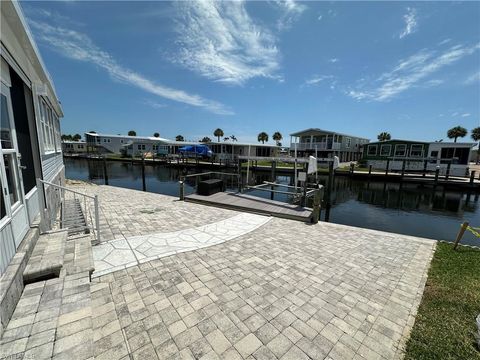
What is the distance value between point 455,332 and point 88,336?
14.8 ft

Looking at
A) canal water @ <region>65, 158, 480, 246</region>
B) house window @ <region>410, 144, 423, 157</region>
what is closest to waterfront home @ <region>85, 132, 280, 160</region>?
canal water @ <region>65, 158, 480, 246</region>

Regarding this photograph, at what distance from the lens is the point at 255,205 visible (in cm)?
925

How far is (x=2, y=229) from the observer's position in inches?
97.9

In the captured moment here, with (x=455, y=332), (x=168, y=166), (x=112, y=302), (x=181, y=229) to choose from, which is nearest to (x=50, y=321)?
(x=112, y=302)

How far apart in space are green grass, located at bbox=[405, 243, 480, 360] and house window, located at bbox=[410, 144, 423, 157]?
3107 cm

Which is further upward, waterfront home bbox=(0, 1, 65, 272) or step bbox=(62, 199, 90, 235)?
waterfront home bbox=(0, 1, 65, 272)

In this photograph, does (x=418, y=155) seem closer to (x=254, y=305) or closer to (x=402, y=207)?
(x=402, y=207)

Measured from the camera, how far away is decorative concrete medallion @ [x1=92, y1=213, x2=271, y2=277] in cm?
424

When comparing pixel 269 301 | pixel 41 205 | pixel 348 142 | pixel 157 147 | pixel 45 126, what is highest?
pixel 348 142

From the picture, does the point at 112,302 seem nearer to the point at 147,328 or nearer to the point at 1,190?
the point at 147,328

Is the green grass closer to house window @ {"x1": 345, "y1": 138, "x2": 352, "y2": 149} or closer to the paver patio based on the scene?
the paver patio

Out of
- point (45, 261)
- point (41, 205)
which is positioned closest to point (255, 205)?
point (41, 205)

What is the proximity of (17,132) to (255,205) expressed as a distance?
739 cm

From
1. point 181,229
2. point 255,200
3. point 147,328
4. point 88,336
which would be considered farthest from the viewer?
point 255,200
